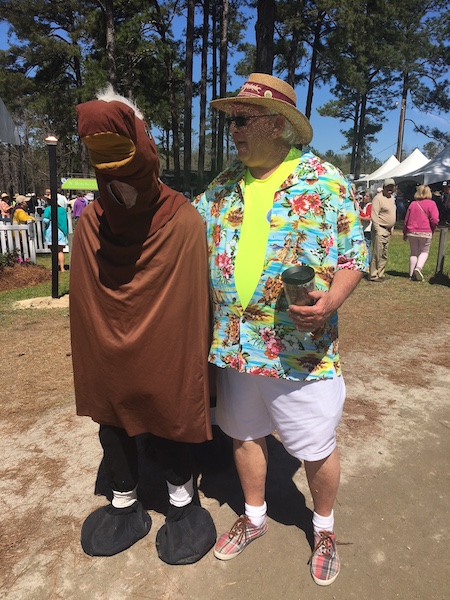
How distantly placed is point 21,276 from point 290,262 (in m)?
7.80

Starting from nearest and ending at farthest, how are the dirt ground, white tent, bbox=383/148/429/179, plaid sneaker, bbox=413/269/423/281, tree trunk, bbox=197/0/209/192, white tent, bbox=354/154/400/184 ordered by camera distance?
the dirt ground < plaid sneaker, bbox=413/269/423/281 < white tent, bbox=383/148/429/179 < tree trunk, bbox=197/0/209/192 < white tent, bbox=354/154/400/184

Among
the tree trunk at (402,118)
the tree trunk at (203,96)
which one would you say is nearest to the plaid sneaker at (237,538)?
the tree trunk at (203,96)

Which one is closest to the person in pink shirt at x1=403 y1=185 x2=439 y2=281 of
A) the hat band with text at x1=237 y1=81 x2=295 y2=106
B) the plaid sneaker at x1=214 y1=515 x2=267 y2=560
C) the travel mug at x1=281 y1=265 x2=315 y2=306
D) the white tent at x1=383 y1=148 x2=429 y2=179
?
the hat band with text at x1=237 y1=81 x2=295 y2=106

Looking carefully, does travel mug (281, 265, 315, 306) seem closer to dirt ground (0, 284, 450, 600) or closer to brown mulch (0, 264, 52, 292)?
dirt ground (0, 284, 450, 600)

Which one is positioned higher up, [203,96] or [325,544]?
[203,96]

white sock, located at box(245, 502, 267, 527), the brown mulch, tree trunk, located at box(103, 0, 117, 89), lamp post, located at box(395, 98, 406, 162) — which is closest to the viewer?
white sock, located at box(245, 502, 267, 527)

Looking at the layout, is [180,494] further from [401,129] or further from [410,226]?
[401,129]

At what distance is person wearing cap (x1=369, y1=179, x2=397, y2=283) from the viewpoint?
8172 millimetres

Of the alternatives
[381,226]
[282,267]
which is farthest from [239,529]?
[381,226]

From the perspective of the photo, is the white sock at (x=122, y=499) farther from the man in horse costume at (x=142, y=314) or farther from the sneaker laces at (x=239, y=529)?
the sneaker laces at (x=239, y=529)

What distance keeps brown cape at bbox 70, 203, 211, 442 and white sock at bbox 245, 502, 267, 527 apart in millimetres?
446

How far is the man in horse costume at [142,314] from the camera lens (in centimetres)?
171

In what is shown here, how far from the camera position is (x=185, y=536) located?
2.02m

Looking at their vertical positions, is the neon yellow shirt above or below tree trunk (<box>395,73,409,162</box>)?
below
